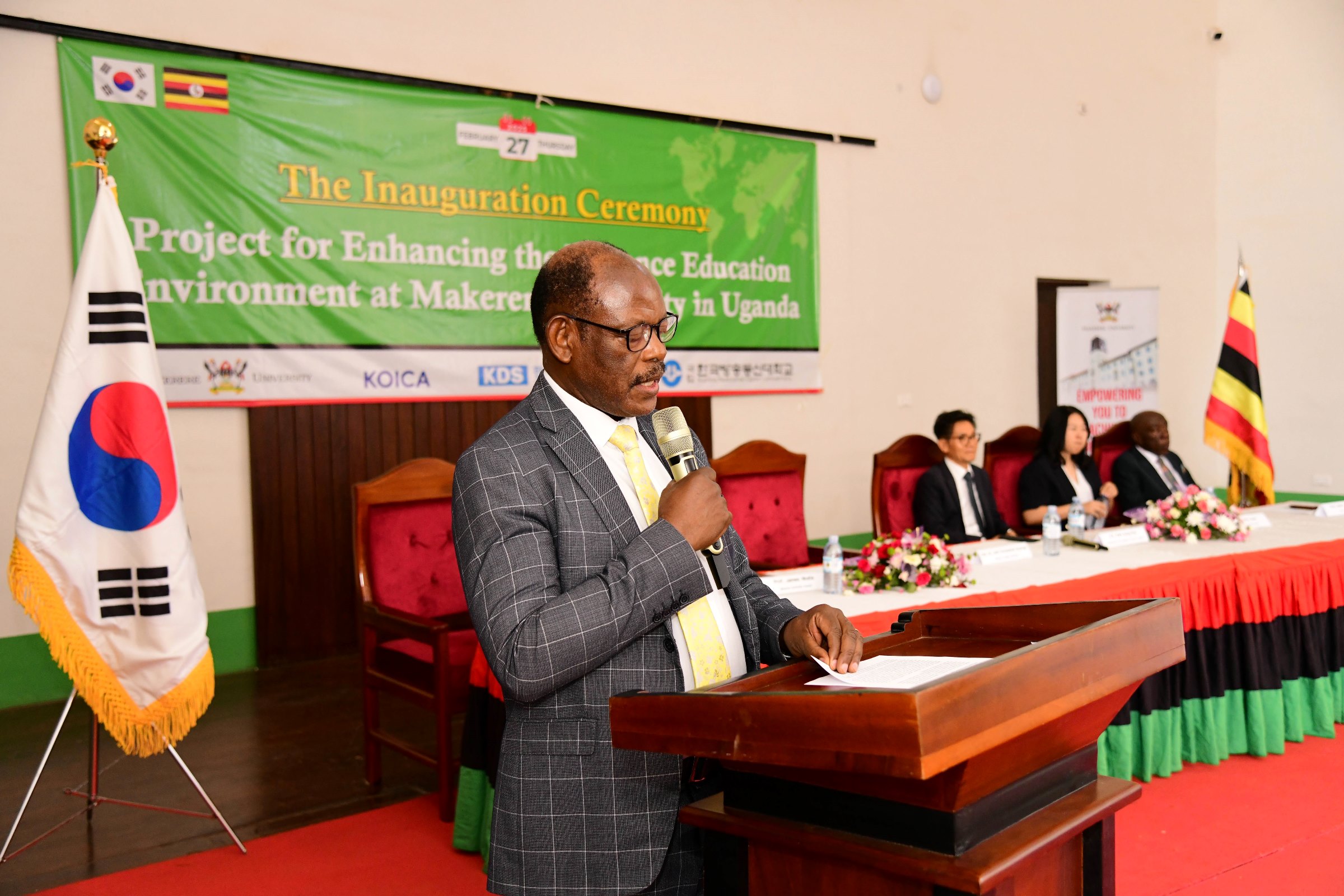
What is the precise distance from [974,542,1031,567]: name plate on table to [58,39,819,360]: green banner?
2.67 meters

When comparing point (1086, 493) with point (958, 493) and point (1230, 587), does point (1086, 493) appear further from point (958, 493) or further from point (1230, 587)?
point (1230, 587)

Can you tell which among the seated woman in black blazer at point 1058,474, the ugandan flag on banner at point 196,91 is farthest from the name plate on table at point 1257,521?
the ugandan flag on banner at point 196,91

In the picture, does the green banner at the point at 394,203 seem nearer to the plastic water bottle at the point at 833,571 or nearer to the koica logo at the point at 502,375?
the koica logo at the point at 502,375

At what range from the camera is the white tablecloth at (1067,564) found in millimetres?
3018

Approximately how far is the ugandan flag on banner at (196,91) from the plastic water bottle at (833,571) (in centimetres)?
357

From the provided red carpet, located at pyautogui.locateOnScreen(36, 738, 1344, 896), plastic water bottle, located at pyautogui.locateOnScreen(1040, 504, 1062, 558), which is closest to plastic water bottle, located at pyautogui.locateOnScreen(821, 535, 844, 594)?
plastic water bottle, located at pyautogui.locateOnScreen(1040, 504, 1062, 558)

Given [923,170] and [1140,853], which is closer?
[1140,853]

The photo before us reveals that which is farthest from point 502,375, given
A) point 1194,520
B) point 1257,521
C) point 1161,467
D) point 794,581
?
point 1257,521

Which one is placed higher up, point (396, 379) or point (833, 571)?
point (396, 379)

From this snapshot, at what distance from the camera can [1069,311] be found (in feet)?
24.4

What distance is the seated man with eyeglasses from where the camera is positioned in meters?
4.68

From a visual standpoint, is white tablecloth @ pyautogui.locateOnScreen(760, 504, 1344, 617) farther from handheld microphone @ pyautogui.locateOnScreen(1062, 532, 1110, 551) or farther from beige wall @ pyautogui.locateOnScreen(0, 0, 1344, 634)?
Answer: beige wall @ pyautogui.locateOnScreen(0, 0, 1344, 634)

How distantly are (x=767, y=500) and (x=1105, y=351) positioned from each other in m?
4.09

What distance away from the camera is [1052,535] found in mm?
3627
